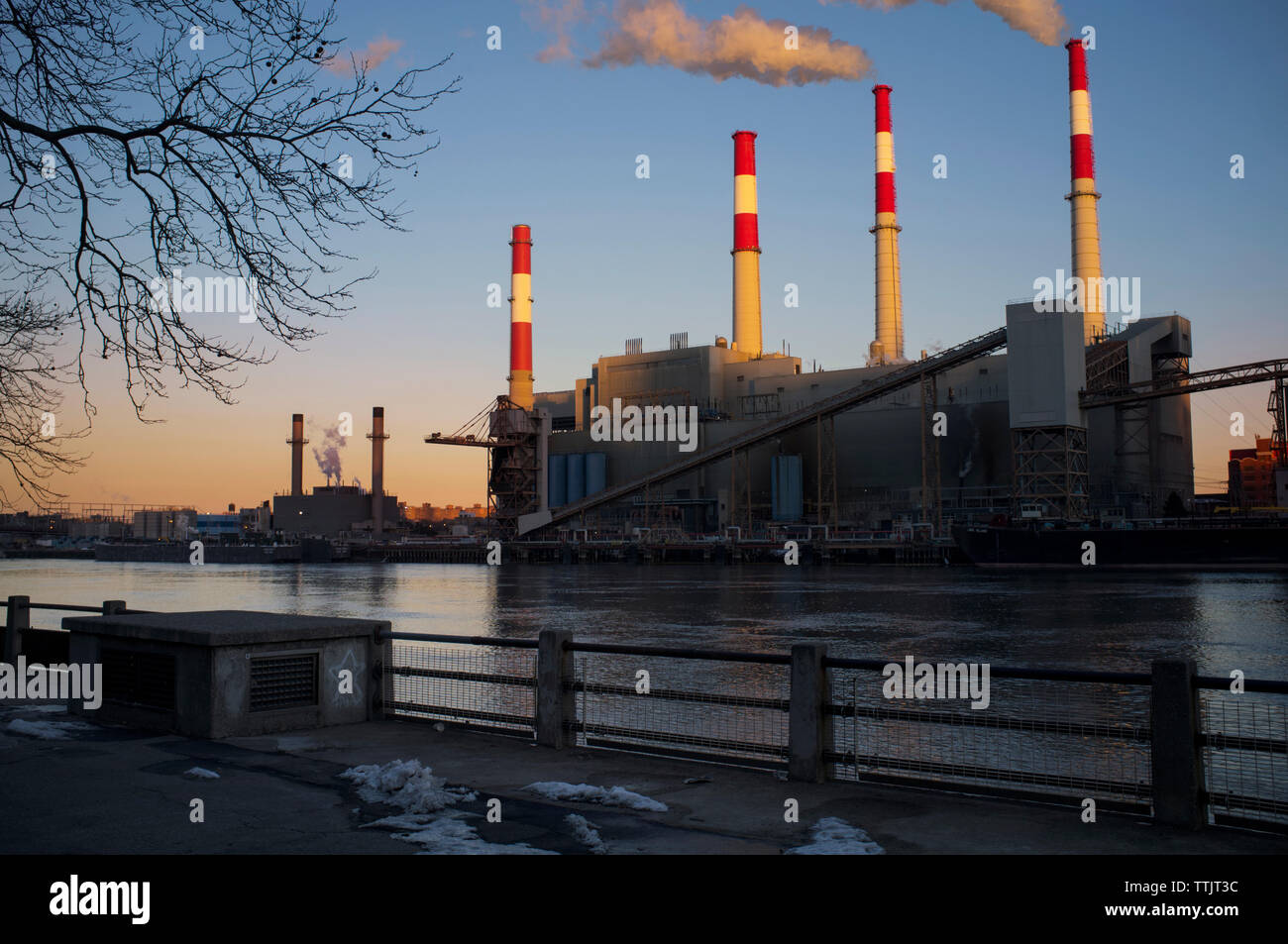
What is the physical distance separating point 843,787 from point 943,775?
770mm

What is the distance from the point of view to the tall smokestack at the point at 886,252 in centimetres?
9600

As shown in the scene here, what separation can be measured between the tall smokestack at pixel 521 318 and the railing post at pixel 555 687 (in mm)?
102773

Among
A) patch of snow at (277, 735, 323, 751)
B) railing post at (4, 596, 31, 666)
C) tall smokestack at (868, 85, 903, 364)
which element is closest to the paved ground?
patch of snow at (277, 735, 323, 751)

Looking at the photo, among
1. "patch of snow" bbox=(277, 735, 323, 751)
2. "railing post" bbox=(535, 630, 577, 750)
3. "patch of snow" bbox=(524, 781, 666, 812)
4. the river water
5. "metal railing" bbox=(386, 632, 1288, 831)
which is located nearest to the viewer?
"metal railing" bbox=(386, 632, 1288, 831)

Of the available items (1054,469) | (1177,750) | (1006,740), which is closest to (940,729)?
(1006,740)

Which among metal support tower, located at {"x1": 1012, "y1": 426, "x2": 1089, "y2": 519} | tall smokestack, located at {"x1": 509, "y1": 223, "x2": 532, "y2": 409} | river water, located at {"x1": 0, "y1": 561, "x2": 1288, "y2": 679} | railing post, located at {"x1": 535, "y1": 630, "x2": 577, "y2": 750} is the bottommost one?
river water, located at {"x1": 0, "y1": 561, "x2": 1288, "y2": 679}

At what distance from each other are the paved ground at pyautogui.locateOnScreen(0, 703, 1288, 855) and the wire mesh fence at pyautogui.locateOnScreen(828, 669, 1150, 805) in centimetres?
28

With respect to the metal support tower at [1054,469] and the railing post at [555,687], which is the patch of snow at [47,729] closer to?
the railing post at [555,687]

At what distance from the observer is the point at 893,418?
95438 mm

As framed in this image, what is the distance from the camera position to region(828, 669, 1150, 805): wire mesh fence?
7984 millimetres

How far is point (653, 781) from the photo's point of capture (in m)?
8.49

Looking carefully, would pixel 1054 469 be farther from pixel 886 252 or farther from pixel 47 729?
pixel 47 729

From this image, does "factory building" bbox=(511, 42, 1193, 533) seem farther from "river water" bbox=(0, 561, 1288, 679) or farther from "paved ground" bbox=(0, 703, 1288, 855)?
"paved ground" bbox=(0, 703, 1288, 855)
